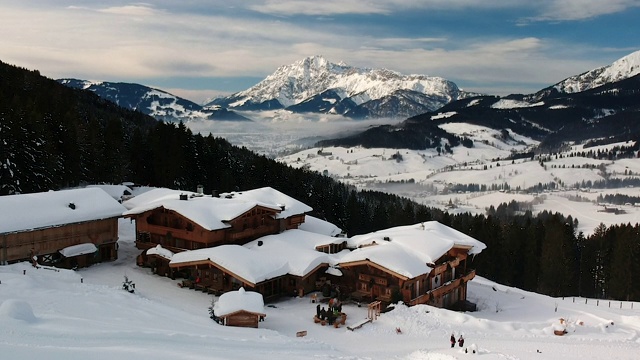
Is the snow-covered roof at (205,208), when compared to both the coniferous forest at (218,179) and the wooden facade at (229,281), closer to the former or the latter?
the wooden facade at (229,281)

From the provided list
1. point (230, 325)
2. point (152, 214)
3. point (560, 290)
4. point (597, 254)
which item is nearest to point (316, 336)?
point (230, 325)

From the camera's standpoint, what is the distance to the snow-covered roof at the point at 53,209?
130ft

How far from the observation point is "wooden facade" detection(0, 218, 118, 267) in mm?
39094

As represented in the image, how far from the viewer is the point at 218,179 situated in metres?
89.8

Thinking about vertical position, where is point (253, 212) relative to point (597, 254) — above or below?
above

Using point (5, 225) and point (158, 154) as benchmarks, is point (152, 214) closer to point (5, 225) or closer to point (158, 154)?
point (5, 225)

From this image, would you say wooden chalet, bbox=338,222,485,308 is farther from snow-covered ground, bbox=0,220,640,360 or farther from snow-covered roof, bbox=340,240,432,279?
snow-covered ground, bbox=0,220,640,360

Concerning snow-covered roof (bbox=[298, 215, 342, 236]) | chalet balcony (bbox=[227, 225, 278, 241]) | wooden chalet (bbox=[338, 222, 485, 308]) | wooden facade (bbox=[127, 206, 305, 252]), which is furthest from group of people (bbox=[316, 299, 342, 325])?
snow-covered roof (bbox=[298, 215, 342, 236])

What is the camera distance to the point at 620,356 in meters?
31.1

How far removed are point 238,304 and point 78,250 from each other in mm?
17820

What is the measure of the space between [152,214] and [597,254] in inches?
2491

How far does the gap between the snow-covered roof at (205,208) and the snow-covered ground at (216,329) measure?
5214 millimetres

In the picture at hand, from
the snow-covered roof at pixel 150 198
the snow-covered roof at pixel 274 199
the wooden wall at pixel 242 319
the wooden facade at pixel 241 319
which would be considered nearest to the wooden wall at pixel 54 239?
the snow-covered roof at pixel 150 198

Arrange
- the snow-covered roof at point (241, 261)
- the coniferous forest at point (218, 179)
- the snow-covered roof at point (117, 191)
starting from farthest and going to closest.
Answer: the snow-covered roof at point (117, 191) < the coniferous forest at point (218, 179) < the snow-covered roof at point (241, 261)
